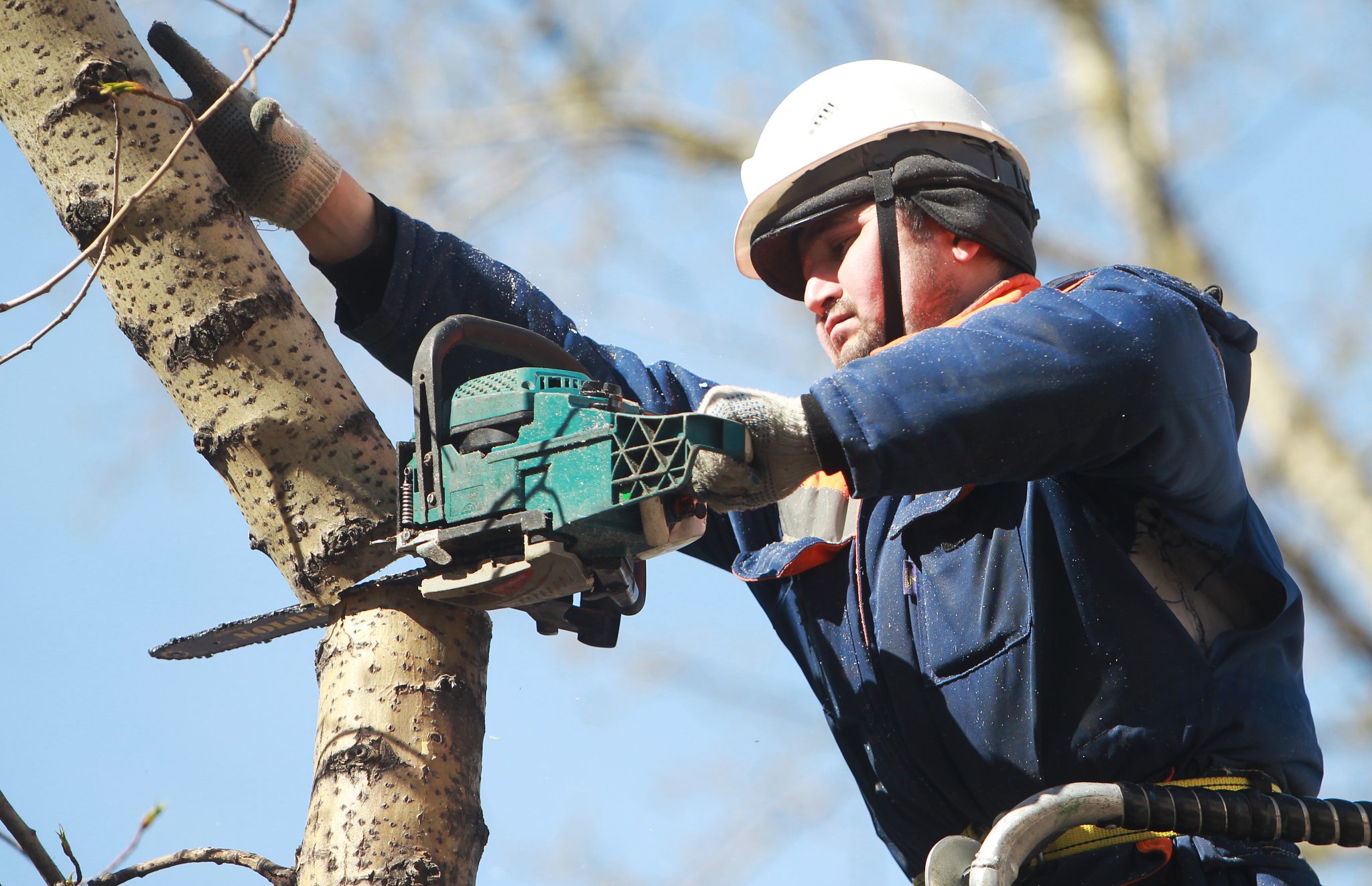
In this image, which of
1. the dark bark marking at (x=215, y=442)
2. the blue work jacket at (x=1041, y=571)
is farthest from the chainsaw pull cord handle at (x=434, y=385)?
the blue work jacket at (x=1041, y=571)

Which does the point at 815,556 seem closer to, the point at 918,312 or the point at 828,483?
the point at 828,483

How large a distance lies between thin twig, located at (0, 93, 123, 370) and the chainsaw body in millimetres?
539

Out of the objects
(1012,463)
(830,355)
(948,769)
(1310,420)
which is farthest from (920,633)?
(1310,420)

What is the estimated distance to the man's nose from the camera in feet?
10.1

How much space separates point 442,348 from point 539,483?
328mm

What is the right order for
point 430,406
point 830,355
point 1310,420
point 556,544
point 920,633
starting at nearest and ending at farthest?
point 556,544, point 430,406, point 920,633, point 830,355, point 1310,420

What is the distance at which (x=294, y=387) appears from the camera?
8.07 feet

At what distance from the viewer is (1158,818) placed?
2383 mm

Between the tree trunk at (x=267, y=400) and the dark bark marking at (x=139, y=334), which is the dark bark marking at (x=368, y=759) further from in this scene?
the dark bark marking at (x=139, y=334)

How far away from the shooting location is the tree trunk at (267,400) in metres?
2.33

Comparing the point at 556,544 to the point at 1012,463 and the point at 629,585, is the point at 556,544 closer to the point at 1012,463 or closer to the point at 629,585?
the point at 629,585

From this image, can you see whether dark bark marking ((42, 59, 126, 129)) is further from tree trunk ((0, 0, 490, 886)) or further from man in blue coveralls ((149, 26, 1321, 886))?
man in blue coveralls ((149, 26, 1321, 886))

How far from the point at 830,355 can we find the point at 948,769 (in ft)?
3.14

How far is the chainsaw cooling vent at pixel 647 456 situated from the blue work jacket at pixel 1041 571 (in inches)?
9.3
